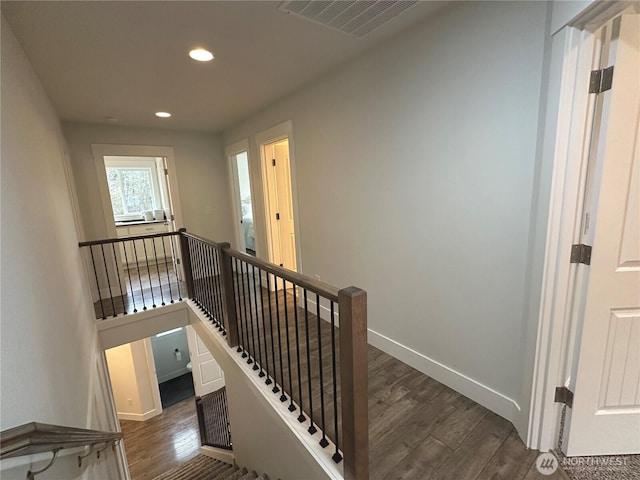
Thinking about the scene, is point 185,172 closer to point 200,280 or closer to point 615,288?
point 200,280

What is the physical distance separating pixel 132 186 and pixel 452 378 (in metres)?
7.31

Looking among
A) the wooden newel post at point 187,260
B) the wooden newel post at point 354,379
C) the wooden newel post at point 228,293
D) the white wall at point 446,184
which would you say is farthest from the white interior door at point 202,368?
the wooden newel post at point 354,379

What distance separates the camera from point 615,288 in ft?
4.44

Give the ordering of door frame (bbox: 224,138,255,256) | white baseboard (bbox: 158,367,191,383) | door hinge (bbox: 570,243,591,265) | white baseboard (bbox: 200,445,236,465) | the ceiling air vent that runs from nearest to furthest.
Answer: door hinge (bbox: 570,243,591,265), the ceiling air vent, white baseboard (bbox: 200,445,236,465), door frame (bbox: 224,138,255,256), white baseboard (bbox: 158,367,191,383)

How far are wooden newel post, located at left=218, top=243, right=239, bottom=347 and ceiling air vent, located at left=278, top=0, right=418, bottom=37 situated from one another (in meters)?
1.67

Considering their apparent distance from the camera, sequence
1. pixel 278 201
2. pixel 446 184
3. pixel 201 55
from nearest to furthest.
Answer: pixel 446 184, pixel 201 55, pixel 278 201

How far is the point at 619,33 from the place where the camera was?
1175mm

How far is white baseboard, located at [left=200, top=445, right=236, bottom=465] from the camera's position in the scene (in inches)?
135

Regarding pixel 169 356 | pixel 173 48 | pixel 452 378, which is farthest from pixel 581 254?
pixel 169 356

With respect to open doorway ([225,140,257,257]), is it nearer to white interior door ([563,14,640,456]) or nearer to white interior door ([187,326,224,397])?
white interior door ([187,326,224,397])

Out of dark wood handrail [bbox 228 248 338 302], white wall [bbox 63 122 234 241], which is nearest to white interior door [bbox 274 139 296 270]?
white wall [bbox 63 122 234 241]

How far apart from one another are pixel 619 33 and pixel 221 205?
478cm

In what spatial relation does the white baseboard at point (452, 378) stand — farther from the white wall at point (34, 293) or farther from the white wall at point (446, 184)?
the white wall at point (34, 293)

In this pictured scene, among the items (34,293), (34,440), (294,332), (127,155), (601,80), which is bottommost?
(294,332)
